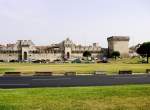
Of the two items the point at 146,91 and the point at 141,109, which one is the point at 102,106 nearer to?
the point at 141,109

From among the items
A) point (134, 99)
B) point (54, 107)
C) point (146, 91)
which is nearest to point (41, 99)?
point (54, 107)

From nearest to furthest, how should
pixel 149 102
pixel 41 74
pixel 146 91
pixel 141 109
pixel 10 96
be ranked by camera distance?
pixel 141 109 < pixel 149 102 < pixel 10 96 < pixel 146 91 < pixel 41 74

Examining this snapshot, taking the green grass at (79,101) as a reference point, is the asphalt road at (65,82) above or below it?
below

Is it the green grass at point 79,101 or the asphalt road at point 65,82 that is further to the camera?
the asphalt road at point 65,82

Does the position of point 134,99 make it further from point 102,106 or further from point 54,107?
point 54,107

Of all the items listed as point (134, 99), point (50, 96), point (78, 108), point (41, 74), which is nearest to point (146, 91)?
point (134, 99)

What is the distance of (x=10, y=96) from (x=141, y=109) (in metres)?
7.53

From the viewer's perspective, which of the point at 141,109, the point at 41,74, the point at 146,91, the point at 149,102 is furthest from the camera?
the point at 41,74

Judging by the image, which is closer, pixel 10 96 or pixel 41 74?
pixel 10 96

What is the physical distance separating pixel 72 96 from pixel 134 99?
324 cm

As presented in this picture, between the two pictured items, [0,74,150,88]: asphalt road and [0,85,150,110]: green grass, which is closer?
[0,85,150,110]: green grass

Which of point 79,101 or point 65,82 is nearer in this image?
point 79,101

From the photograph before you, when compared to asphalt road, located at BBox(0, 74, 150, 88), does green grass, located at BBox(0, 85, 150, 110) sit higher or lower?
higher

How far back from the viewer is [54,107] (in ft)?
55.1
